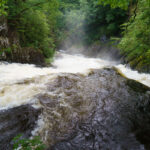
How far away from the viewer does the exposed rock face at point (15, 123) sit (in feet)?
7.20

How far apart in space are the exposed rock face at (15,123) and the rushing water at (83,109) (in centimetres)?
19

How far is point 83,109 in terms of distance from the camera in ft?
11.1

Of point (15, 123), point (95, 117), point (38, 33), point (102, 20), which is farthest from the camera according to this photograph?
point (102, 20)

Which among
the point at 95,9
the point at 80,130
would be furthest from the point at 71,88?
the point at 95,9

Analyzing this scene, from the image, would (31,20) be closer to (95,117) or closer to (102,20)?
(95,117)

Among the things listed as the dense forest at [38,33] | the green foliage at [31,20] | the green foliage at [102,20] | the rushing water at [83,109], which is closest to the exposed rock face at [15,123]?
the rushing water at [83,109]

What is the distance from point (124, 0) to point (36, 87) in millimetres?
3976

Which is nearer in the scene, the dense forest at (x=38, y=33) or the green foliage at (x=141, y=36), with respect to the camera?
the green foliage at (x=141, y=36)

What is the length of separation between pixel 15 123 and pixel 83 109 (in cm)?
192

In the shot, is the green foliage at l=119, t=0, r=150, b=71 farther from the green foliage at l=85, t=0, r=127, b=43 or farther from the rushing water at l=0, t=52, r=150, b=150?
the green foliage at l=85, t=0, r=127, b=43

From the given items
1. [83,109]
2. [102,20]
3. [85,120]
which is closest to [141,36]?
[83,109]

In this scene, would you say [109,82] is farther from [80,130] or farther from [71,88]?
[80,130]

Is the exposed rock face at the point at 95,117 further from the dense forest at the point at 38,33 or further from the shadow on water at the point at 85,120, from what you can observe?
the dense forest at the point at 38,33

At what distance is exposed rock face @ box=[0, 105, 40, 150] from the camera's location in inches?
86.4
